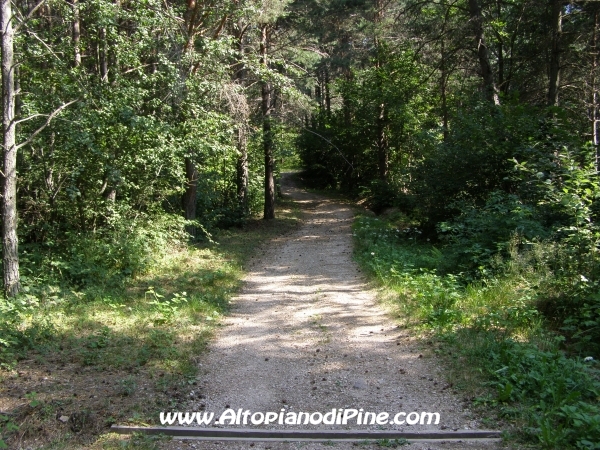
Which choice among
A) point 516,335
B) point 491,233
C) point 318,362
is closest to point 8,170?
point 318,362

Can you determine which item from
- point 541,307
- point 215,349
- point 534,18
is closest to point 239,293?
point 215,349

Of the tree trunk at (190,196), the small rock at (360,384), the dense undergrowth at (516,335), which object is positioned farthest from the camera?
the tree trunk at (190,196)

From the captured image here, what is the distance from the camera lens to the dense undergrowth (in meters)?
4.43

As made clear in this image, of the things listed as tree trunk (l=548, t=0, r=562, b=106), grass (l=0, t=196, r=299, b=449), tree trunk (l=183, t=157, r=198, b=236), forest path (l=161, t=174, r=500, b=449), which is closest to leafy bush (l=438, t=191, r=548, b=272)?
forest path (l=161, t=174, r=500, b=449)

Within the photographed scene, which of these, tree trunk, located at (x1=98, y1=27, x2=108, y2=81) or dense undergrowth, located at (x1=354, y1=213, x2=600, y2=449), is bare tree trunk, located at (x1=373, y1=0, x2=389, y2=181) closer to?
tree trunk, located at (x1=98, y1=27, x2=108, y2=81)

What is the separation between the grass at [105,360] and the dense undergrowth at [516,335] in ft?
10.5

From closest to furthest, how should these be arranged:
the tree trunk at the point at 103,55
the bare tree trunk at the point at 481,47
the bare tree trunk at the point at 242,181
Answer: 1. the tree trunk at the point at 103,55
2. the bare tree trunk at the point at 481,47
3. the bare tree trunk at the point at 242,181

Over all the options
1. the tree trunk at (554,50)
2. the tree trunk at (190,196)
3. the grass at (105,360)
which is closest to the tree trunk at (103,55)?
the tree trunk at (190,196)

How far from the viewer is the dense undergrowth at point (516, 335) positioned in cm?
443

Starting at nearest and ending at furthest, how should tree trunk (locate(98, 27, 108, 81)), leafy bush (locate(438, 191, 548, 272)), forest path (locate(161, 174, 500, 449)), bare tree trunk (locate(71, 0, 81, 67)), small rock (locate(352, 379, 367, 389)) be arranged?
forest path (locate(161, 174, 500, 449)) → small rock (locate(352, 379, 367, 389)) → leafy bush (locate(438, 191, 548, 272)) → bare tree trunk (locate(71, 0, 81, 67)) → tree trunk (locate(98, 27, 108, 81))

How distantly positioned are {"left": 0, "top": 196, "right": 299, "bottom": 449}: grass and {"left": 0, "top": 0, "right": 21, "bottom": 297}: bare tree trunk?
0.79m

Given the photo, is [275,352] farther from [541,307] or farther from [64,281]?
[64,281]

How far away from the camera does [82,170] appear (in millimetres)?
10344

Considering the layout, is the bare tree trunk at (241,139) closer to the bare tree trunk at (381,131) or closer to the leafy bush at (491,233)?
the leafy bush at (491,233)
